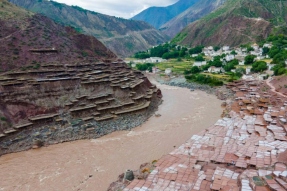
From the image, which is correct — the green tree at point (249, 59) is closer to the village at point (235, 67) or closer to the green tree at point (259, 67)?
the village at point (235, 67)

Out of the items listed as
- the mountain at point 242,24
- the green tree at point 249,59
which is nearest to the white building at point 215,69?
the green tree at point 249,59

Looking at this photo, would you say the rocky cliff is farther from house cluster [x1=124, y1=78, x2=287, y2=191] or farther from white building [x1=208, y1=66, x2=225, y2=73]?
white building [x1=208, y1=66, x2=225, y2=73]

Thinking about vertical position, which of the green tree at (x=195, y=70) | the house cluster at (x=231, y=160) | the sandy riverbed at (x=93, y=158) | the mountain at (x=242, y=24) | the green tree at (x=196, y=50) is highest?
the mountain at (x=242, y=24)

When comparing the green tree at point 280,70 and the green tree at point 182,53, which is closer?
the green tree at point 280,70

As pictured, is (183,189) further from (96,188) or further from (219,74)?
A: (219,74)

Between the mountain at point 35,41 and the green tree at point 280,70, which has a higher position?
the mountain at point 35,41

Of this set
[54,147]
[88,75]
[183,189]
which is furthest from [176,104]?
[183,189]

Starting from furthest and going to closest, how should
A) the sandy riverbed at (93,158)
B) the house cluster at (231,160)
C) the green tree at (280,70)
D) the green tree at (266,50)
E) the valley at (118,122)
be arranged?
the green tree at (266,50)
the green tree at (280,70)
the sandy riverbed at (93,158)
the valley at (118,122)
the house cluster at (231,160)
